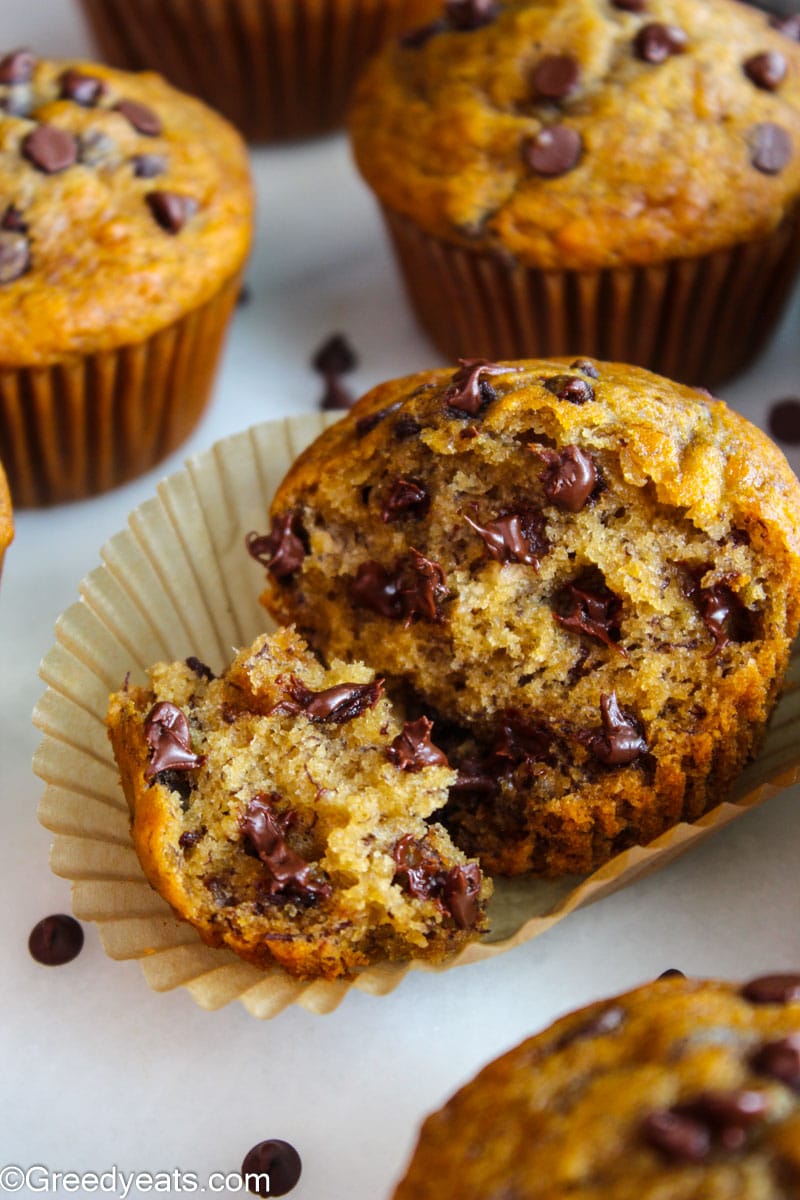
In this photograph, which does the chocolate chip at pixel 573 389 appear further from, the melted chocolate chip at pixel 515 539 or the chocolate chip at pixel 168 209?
the chocolate chip at pixel 168 209

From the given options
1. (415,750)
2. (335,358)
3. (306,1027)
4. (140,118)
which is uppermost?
(140,118)

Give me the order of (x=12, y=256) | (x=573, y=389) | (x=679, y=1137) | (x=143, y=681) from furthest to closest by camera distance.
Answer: (x=12, y=256) → (x=143, y=681) → (x=573, y=389) → (x=679, y=1137)

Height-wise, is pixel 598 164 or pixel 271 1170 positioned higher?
pixel 598 164

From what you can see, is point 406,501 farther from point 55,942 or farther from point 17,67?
point 17,67

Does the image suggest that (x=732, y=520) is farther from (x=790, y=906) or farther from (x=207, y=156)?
(x=207, y=156)

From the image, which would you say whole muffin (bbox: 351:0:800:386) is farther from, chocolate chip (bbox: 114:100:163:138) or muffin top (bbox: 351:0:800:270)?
chocolate chip (bbox: 114:100:163:138)

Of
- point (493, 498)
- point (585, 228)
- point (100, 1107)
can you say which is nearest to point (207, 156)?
point (585, 228)

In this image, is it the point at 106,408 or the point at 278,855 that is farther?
the point at 106,408

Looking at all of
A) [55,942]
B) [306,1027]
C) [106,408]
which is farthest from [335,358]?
[306,1027]
